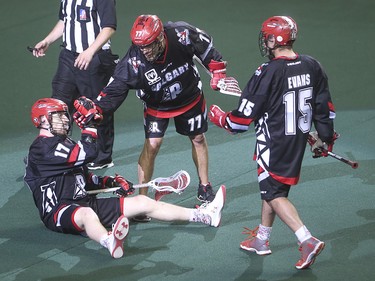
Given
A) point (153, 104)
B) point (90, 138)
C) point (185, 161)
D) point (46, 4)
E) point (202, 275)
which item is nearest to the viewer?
point (202, 275)

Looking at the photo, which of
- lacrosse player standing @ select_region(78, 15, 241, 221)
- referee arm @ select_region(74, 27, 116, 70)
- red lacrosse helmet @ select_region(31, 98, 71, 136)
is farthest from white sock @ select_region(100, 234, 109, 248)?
referee arm @ select_region(74, 27, 116, 70)

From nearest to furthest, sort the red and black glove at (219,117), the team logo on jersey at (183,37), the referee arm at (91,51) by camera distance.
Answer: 1. the red and black glove at (219,117)
2. the team logo on jersey at (183,37)
3. the referee arm at (91,51)

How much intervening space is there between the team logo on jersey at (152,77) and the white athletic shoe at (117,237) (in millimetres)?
1072

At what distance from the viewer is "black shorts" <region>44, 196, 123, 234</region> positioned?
548cm

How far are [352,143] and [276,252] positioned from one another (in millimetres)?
2170

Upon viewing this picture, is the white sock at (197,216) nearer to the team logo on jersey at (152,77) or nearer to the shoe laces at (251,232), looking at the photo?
the shoe laces at (251,232)

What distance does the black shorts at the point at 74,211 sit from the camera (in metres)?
5.48

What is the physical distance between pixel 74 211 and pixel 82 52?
1580 millimetres

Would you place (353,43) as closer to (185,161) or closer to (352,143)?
(352,143)

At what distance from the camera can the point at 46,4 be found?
11.6m

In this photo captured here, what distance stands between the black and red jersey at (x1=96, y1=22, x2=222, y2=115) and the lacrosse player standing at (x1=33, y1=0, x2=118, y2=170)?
0.85 metres

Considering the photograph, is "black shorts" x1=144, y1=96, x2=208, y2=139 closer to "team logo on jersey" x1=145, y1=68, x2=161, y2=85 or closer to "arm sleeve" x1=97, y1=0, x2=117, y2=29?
"team logo on jersey" x1=145, y1=68, x2=161, y2=85

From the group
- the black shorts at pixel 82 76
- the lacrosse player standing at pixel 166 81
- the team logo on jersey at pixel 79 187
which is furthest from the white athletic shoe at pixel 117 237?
the black shorts at pixel 82 76

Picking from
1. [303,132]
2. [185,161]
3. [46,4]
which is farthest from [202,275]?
[46,4]
